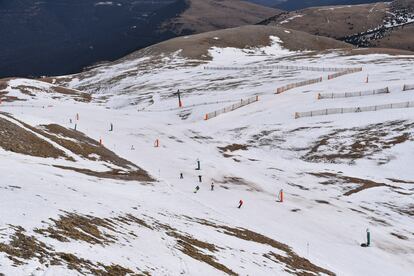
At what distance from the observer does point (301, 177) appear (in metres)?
42.8

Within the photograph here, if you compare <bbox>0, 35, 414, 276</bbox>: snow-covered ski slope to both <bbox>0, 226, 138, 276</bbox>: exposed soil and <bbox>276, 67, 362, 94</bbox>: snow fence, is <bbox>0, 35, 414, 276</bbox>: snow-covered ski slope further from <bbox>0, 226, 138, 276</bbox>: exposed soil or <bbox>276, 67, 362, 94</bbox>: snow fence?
<bbox>276, 67, 362, 94</bbox>: snow fence

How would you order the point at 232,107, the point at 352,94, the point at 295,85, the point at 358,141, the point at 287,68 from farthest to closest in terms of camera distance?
1. the point at 287,68
2. the point at 295,85
3. the point at 232,107
4. the point at 352,94
5. the point at 358,141

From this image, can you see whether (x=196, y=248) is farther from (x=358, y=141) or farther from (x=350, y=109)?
(x=350, y=109)

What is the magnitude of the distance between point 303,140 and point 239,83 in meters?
39.7

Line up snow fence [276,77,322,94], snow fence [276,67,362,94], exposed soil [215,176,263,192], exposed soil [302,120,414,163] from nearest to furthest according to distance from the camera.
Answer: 1. exposed soil [215,176,263,192]
2. exposed soil [302,120,414,163]
3. snow fence [276,77,322,94]
4. snow fence [276,67,362,94]

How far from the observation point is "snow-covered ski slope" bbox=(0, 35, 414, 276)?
52.9ft

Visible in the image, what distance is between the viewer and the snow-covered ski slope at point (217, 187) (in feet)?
52.9

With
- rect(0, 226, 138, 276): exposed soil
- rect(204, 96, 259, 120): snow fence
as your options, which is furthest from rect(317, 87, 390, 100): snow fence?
rect(0, 226, 138, 276): exposed soil

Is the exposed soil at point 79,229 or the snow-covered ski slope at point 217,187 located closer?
the exposed soil at point 79,229

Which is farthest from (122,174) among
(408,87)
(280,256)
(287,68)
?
(287,68)

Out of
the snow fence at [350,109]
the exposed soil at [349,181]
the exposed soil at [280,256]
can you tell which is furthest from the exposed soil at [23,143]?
the snow fence at [350,109]

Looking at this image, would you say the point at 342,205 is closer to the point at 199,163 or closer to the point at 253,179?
the point at 253,179

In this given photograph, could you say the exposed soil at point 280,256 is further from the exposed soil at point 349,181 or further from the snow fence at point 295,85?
the snow fence at point 295,85

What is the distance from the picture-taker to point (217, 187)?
3834 centimetres
